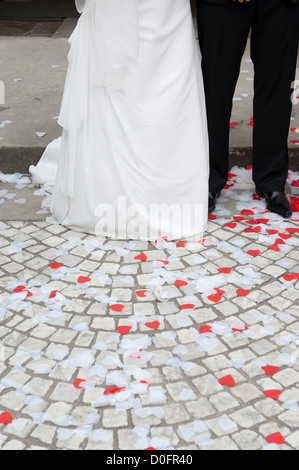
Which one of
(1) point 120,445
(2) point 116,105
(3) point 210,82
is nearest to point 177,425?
(1) point 120,445

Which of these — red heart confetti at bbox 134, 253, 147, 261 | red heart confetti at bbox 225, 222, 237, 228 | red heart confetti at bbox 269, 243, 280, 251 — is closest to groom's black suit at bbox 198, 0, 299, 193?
red heart confetti at bbox 225, 222, 237, 228

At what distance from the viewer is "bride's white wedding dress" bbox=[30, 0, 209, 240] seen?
3.39m

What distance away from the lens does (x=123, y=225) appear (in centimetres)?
362

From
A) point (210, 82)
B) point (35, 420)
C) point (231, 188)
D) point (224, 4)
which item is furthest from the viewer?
point (231, 188)

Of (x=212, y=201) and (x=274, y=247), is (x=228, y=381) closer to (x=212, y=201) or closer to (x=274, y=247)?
(x=274, y=247)

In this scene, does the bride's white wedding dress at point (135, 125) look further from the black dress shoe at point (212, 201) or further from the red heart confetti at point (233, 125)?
the red heart confetti at point (233, 125)

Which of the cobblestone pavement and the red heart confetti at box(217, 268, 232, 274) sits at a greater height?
the red heart confetti at box(217, 268, 232, 274)

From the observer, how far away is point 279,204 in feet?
12.6

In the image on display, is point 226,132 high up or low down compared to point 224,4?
down

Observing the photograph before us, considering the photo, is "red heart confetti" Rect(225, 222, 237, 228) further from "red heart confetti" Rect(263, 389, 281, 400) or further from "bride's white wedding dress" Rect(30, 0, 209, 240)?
"red heart confetti" Rect(263, 389, 281, 400)

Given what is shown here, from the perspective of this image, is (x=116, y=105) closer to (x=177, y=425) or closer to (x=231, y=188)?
(x=231, y=188)
